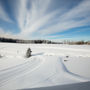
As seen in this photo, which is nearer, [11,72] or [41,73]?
[41,73]

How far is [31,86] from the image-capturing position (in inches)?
78.7

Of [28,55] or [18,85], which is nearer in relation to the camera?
[18,85]

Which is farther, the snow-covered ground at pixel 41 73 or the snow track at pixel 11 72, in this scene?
the snow track at pixel 11 72

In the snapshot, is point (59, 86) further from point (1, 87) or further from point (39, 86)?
point (1, 87)

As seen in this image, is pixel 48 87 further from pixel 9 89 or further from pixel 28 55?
pixel 28 55

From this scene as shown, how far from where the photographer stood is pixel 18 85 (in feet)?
6.73

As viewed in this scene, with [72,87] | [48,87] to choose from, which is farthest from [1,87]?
[72,87]

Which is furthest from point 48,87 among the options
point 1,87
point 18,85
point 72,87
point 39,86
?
point 1,87

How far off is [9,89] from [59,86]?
1.73m

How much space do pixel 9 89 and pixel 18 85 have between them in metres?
0.28

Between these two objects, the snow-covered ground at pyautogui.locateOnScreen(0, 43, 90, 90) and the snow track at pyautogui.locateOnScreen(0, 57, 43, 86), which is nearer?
the snow-covered ground at pyautogui.locateOnScreen(0, 43, 90, 90)

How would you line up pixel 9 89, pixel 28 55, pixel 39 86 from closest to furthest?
pixel 9 89 < pixel 39 86 < pixel 28 55

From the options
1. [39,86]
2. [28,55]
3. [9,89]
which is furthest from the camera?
[28,55]

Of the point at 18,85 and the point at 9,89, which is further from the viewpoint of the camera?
the point at 18,85
